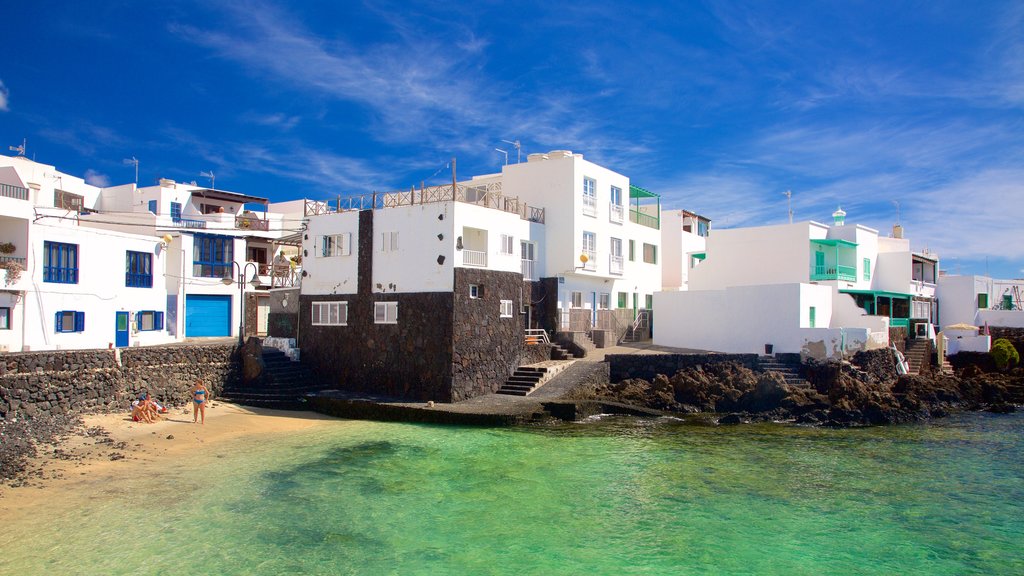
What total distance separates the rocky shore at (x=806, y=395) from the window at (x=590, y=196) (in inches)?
381

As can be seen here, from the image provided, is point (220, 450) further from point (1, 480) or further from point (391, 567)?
point (391, 567)

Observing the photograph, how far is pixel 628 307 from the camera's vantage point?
128 ft

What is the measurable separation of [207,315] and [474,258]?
18.4m

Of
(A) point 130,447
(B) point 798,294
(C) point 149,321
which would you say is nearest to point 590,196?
(B) point 798,294

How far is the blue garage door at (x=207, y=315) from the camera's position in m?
36.3

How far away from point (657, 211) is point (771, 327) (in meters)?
13.9

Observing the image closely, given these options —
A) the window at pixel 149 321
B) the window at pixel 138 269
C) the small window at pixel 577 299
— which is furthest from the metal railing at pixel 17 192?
the small window at pixel 577 299

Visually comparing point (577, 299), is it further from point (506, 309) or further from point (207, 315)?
point (207, 315)

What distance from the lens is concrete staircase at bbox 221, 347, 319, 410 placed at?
2677cm

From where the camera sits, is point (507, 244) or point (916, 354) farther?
point (916, 354)

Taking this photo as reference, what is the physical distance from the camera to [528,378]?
27469mm

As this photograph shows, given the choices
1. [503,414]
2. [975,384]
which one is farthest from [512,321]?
[975,384]

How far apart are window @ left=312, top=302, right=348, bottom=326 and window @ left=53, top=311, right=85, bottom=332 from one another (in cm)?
912

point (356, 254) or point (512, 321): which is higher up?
point (356, 254)
